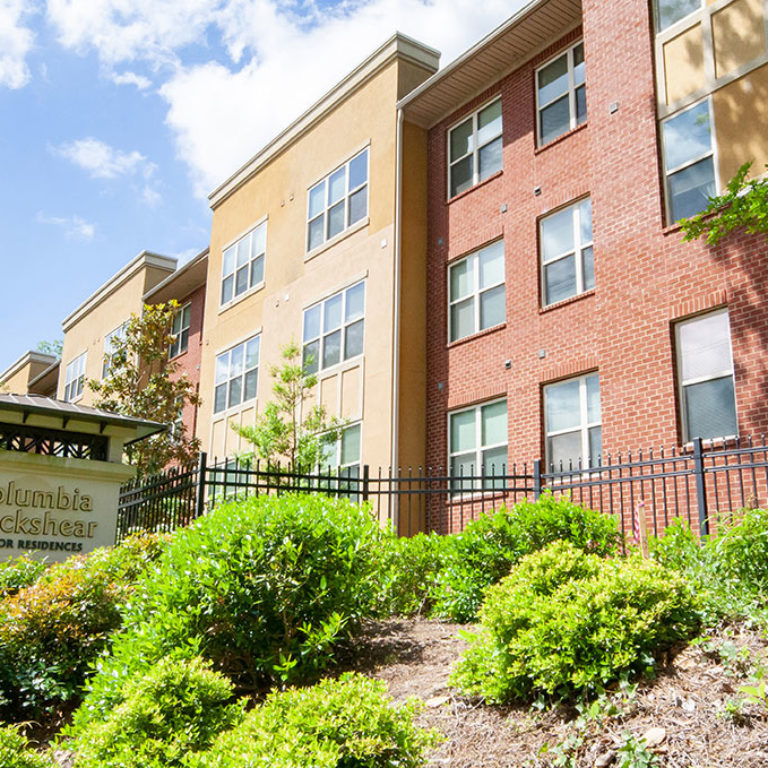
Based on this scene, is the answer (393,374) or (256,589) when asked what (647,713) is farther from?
(393,374)

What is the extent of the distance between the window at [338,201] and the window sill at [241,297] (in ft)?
8.29

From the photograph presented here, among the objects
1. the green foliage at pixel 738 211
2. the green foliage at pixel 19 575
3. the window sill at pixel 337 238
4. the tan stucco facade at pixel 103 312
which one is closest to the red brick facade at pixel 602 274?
the green foliage at pixel 738 211

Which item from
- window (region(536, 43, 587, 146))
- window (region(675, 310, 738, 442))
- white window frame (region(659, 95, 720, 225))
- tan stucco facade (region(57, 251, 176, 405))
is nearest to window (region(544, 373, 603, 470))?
window (region(675, 310, 738, 442))

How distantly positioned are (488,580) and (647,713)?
3.65 meters

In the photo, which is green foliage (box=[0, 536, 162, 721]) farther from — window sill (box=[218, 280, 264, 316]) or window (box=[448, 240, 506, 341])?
window sill (box=[218, 280, 264, 316])

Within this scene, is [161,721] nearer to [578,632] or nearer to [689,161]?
[578,632]

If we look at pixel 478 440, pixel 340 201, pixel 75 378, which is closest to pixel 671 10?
pixel 478 440

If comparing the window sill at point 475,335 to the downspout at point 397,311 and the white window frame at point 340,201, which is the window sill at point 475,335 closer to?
the downspout at point 397,311

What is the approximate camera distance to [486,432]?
17.6 meters

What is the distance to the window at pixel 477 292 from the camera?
18078 millimetres

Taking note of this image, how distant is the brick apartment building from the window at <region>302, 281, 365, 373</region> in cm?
182

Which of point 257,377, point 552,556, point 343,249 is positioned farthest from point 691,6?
point 257,377

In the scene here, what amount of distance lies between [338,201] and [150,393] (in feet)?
22.8

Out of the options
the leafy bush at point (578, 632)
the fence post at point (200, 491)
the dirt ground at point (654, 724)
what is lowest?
the dirt ground at point (654, 724)
